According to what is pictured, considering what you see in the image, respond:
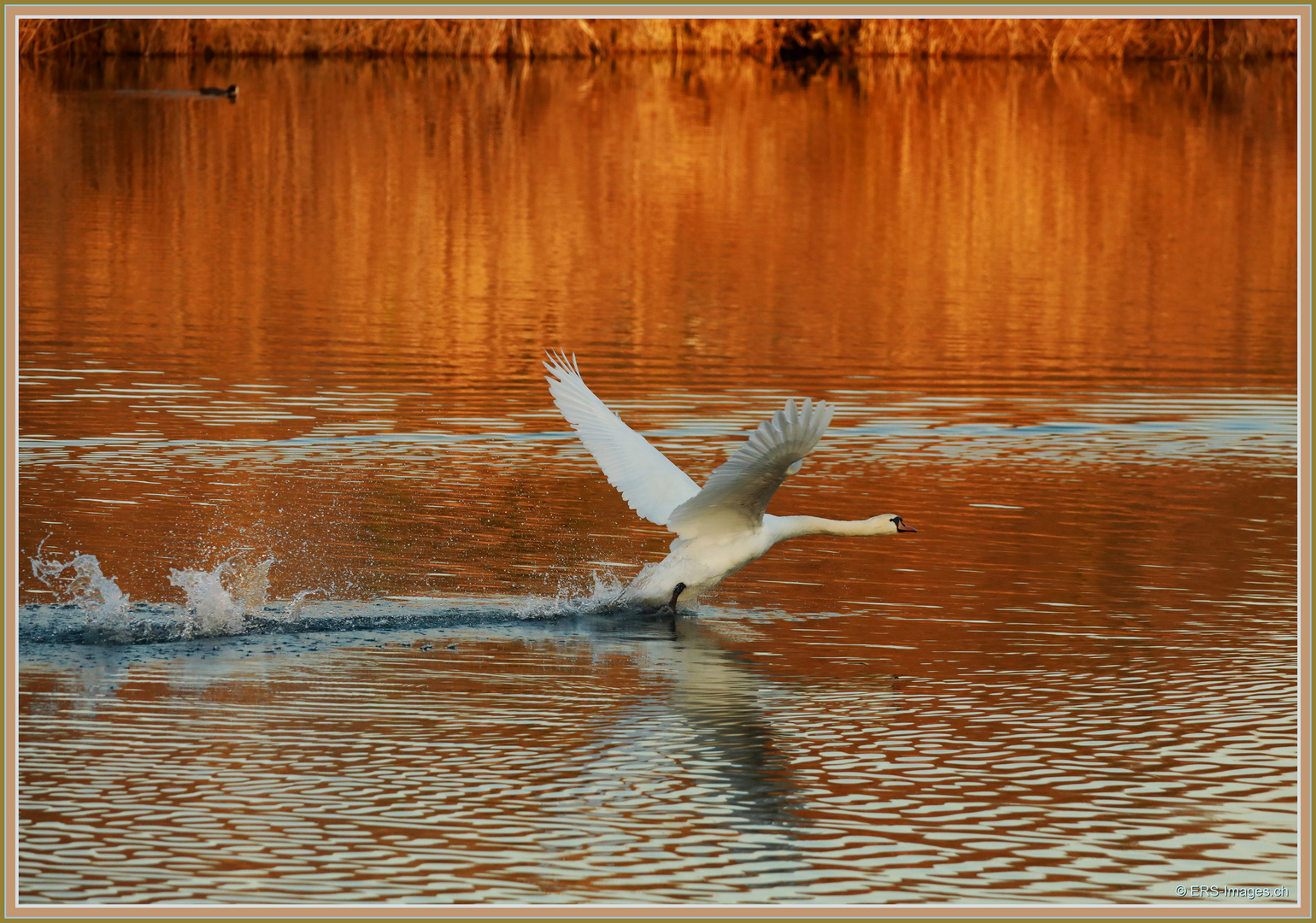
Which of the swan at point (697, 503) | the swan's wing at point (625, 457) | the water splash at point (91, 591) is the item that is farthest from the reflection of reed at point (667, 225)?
the water splash at point (91, 591)

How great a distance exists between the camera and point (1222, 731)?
941 centimetres

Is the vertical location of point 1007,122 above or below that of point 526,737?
above

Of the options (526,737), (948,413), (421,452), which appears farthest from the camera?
(948,413)

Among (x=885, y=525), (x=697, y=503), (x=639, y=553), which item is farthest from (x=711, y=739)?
(x=639, y=553)

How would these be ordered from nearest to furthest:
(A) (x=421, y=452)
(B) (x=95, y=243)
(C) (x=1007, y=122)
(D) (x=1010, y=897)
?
(D) (x=1010, y=897), (A) (x=421, y=452), (B) (x=95, y=243), (C) (x=1007, y=122)

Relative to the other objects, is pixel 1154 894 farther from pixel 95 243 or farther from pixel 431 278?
pixel 95 243

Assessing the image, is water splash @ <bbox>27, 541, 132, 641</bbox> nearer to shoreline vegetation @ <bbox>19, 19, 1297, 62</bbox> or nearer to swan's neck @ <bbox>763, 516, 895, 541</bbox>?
swan's neck @ <bbox>763, 516, 895, 541</bbox>

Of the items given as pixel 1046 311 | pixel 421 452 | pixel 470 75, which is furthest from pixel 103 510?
pixel 470 75

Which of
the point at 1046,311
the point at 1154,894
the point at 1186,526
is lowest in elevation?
the point at 1154,894

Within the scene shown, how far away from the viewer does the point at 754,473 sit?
1042 centimetres

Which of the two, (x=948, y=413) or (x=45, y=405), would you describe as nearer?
(x=45, y=405)

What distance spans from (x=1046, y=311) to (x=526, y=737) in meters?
14.6

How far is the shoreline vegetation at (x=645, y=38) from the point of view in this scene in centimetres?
5078

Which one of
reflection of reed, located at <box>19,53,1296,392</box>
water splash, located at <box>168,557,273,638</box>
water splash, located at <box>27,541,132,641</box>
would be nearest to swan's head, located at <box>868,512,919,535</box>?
water splash, located at <box>168,557,273,638</box>
